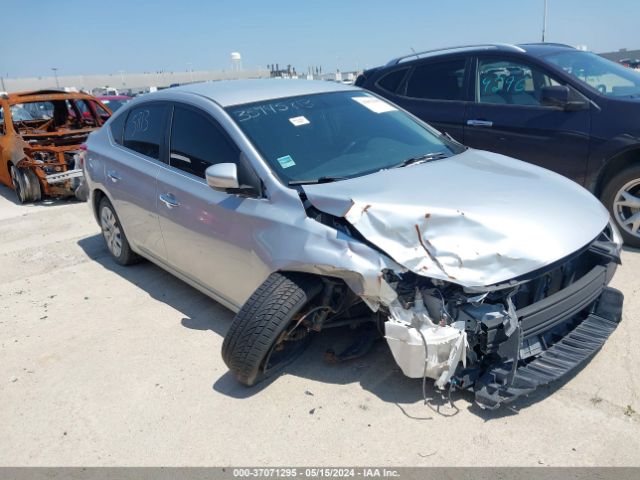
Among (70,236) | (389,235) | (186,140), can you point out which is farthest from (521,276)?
(70,236)

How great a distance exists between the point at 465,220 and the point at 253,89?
2.11 metres

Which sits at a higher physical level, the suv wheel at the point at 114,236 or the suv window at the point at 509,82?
the suv window at the point at 509,82

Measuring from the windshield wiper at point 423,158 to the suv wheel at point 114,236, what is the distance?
2.88 metres

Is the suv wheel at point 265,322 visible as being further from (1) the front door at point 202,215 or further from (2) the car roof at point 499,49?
(2) the car roof at point 499,49

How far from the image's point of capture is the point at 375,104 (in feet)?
14.1

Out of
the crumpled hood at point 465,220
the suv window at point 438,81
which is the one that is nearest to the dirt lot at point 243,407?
the crumpled hood at point 465,220

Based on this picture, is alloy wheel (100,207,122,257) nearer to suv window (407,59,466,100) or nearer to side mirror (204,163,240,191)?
side mirror (204,163,240,191)

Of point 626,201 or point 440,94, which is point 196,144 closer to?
point 440,94

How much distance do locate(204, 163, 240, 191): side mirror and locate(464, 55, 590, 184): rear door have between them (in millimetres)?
3343

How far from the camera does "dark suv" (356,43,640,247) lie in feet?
15.8

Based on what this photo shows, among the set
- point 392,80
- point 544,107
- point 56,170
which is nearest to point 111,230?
point 392,80

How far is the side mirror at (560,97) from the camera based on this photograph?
16.2 feet

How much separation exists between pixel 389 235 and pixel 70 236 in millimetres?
5235

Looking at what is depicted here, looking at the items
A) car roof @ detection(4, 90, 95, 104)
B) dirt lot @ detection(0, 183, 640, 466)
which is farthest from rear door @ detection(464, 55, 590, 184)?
car roof @ detection(4, 90, 95, 104)
